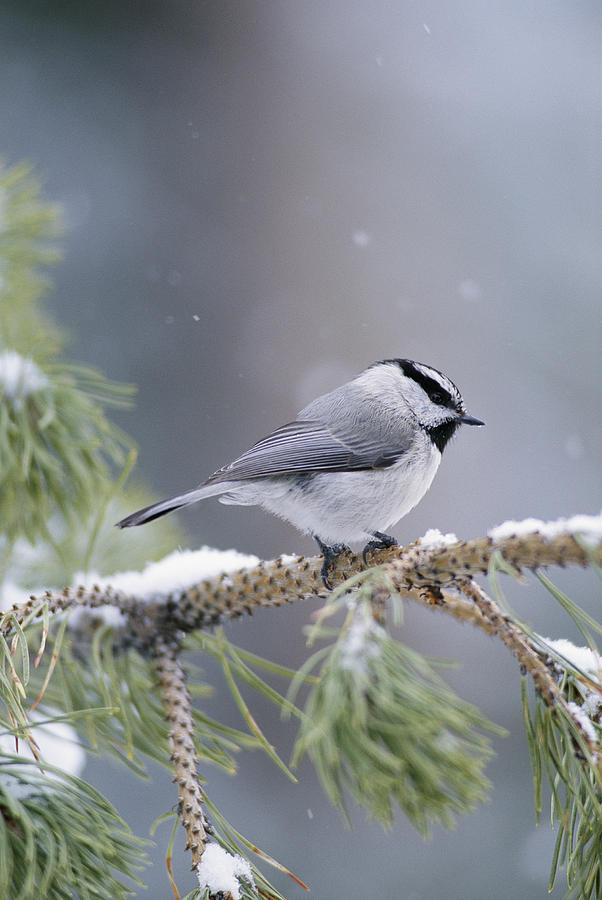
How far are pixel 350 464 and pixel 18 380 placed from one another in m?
0.75

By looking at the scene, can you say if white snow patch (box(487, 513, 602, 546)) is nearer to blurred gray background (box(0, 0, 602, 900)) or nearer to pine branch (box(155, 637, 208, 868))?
pine branch (box(155, 637, 208, 868))

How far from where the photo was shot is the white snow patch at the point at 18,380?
1.08m

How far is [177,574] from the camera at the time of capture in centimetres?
104

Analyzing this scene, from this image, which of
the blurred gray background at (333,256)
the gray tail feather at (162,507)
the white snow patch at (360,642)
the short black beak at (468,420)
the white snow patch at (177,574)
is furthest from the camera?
the blurred gray background at (333,256)

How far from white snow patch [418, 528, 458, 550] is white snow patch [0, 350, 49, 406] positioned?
0.59 metres

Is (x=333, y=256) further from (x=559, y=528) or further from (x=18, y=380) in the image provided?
(x=559, y=528)

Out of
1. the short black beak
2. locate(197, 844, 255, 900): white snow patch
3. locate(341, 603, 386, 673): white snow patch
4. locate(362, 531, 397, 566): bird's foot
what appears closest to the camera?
locate(341, 603, 386, 673): white snow patch

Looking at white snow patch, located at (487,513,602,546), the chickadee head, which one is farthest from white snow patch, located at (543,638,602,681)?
the chickadee head

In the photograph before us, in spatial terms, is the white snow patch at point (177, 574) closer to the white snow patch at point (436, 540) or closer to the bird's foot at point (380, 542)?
the white snow patch at point (436, 540)

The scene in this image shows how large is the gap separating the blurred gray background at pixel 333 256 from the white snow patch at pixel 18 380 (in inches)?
65.8

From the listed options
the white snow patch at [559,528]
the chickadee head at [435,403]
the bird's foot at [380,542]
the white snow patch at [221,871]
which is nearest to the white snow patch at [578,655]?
the white snow patch at [559,528]

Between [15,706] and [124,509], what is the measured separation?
0.72m

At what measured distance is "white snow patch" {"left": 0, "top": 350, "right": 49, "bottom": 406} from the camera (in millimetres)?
1077

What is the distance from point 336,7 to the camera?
3.79m
